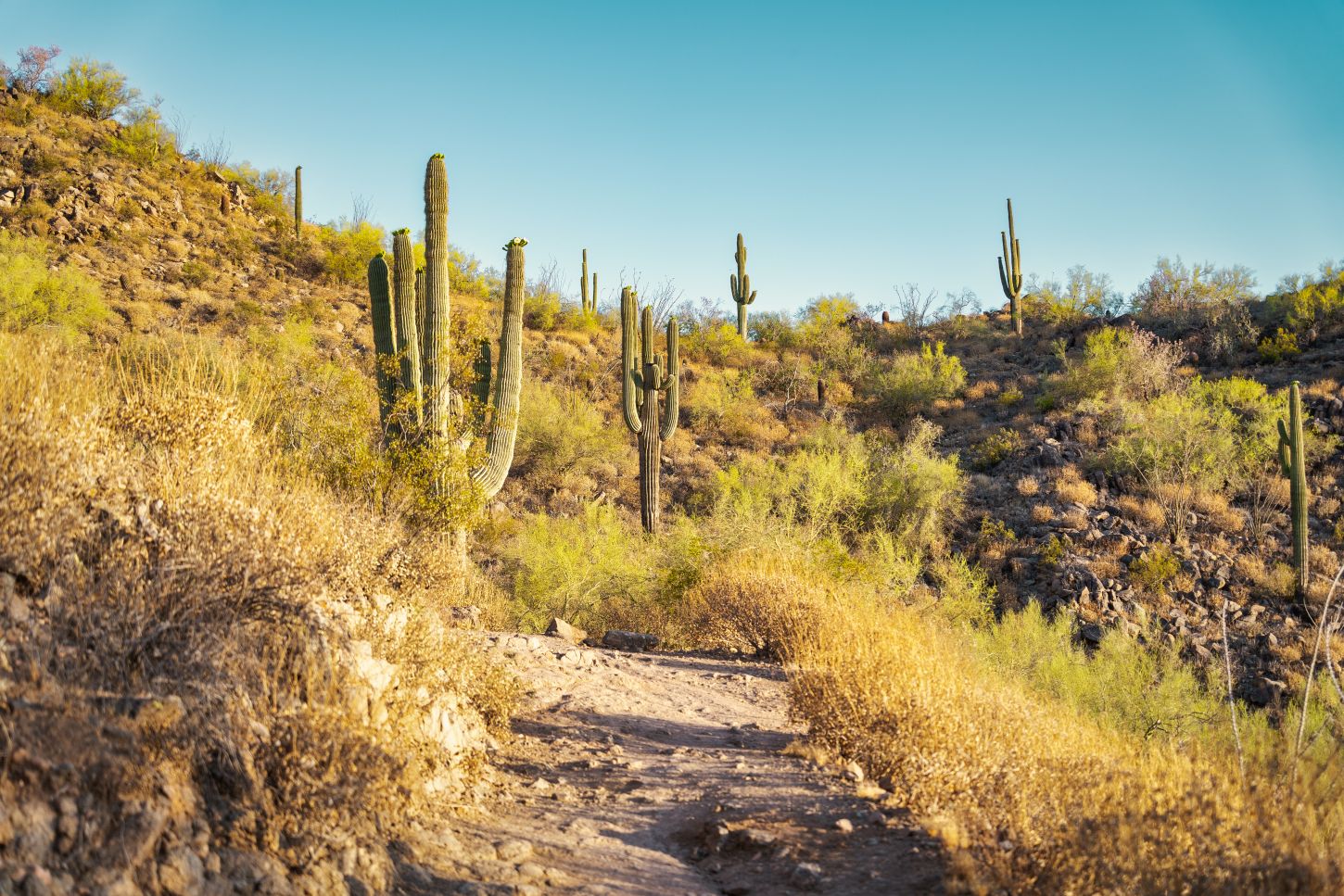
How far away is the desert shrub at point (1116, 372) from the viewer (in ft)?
84.8

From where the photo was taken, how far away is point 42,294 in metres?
22.0

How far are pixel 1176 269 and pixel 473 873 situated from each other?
37.7 metres

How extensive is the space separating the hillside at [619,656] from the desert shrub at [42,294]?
0.44ft

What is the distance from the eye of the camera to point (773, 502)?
67.7 feet

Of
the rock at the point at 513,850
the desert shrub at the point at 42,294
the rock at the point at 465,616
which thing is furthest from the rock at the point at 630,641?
the desert shrub at the point at 42,294

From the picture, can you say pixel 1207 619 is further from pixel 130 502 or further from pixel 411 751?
pixel 130 502

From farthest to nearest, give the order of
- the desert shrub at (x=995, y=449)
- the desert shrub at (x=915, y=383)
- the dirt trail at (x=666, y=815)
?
1. the desert shrub at (x=915, y=383)
2. the desert shrub at (x=995, y=449)
3. the dirt trail at (x=666, y=815)

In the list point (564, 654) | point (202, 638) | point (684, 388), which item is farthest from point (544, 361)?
point (202, 638)

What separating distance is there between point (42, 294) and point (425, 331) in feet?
56.4

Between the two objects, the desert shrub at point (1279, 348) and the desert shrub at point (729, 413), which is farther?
the desert shrub at point (729, 413)

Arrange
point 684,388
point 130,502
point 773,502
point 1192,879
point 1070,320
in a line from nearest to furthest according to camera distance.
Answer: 1. point 1192,879
2. point 130,502
3. point 773,502
4. point 684,388
5. point 1070,320

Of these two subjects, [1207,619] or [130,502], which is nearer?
[130,502]

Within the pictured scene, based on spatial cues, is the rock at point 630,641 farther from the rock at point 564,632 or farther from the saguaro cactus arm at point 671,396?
the saguaro cactus arm at point 671,396

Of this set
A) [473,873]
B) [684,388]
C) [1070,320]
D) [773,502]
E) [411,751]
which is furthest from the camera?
[1070,320]
